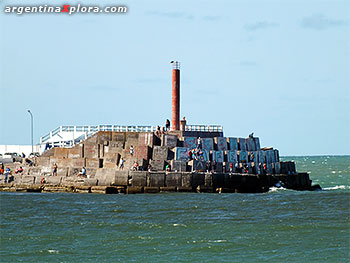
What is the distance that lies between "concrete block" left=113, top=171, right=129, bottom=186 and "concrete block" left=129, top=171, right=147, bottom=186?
1.10 feet

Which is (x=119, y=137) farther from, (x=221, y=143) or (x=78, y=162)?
(x=221, y=143)

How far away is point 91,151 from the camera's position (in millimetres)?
58312

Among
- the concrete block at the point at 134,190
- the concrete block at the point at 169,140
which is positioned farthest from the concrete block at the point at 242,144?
the concrete block at the point at 134,190

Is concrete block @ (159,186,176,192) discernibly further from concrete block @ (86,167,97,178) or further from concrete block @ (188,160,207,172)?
concrete block @ (86,167,97,178)

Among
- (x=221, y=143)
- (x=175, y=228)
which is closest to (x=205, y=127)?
(x=221, y=143)

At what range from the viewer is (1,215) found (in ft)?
135

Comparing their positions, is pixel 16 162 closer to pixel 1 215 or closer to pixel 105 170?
pixel 105 170

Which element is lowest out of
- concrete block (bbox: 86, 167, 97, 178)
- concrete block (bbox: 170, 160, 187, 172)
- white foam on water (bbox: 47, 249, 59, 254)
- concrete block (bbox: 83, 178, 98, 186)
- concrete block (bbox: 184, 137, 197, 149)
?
white foam on water (bbox: 47, 249, 59, 254)

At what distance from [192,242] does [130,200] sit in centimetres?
1624

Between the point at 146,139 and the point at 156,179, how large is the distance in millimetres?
5533

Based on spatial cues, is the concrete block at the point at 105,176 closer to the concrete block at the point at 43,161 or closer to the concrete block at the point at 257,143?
the concrete block at the point at 43,161

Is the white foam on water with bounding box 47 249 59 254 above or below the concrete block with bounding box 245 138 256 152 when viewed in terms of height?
below

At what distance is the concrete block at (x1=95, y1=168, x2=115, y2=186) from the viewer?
53.6 metres

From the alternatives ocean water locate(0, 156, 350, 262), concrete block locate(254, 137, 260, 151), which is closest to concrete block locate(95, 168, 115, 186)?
ocean water locate(0, 156, 350, 262)
